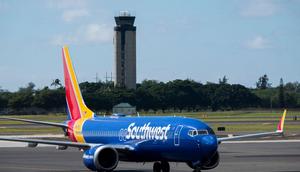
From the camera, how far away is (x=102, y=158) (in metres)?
45.3

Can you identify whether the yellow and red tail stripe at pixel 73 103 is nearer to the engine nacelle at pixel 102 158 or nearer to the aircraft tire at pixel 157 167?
the aircraft tire at pixel 157 167

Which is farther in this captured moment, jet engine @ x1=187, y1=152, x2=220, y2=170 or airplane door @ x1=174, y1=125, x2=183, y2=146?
airplane door @ x1=174, y1=125, x2=183, y2=146

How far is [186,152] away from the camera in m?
43.7

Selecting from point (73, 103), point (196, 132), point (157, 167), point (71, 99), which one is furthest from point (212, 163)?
point (71, 99)

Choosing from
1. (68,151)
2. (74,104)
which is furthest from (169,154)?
(68,151)

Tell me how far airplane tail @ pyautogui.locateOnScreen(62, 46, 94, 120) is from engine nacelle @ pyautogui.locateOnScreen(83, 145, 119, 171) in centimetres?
1008

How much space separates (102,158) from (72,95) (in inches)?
482

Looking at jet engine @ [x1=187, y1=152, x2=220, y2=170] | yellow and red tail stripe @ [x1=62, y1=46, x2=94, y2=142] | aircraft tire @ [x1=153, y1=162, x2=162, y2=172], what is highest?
yellow and red tail stripe @ [x1=62, y1=46, x2=94, y2=142]

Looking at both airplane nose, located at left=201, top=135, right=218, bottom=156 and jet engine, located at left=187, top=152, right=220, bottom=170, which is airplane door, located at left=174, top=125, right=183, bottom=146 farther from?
airplane nose, located at left=201, top=135, right=218, bottom=156

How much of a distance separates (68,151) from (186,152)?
33.2 meters

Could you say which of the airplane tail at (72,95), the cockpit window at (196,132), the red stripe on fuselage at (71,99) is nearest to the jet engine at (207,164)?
the cockpit window at (196,132)

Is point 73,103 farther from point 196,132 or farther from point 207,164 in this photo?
point 196,132

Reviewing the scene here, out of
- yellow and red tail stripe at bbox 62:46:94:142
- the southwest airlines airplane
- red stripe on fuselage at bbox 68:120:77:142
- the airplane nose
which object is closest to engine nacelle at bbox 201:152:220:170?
the southwest airlines airplane

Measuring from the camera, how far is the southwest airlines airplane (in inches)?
1713
